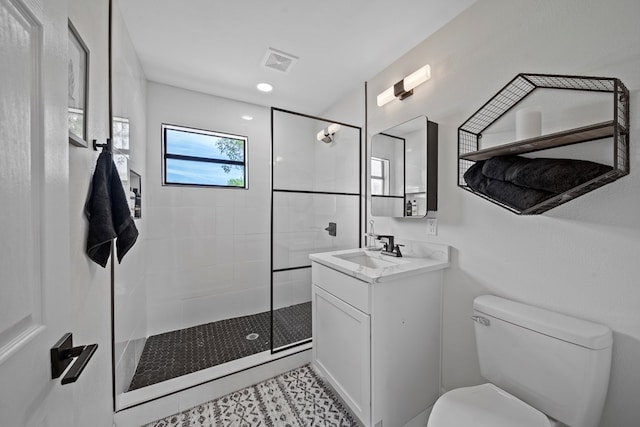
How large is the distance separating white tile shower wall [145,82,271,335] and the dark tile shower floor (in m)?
0.19

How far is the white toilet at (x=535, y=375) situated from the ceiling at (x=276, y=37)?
1.73m

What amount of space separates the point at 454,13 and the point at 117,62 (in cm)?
202

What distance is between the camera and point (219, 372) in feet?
5.85

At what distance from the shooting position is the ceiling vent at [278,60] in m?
1.85

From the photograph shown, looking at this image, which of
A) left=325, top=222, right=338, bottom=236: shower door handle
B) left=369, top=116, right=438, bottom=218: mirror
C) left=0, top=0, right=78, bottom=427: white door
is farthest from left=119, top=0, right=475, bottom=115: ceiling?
left=325, top=222, right=338, bottom=236: shower door handle

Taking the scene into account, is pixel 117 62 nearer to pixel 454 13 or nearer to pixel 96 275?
pixel 96 275

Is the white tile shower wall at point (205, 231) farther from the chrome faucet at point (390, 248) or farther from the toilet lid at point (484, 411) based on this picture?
the toilet lid at point (484, 411)

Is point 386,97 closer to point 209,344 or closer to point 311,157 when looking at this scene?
point 311,157

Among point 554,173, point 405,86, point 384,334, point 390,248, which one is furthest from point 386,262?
point 405,86

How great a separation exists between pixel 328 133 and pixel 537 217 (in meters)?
1.64

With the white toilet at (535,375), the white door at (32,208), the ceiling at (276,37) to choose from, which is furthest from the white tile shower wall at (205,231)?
the white toilet at (535,375)

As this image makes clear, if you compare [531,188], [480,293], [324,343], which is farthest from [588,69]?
[324,343]

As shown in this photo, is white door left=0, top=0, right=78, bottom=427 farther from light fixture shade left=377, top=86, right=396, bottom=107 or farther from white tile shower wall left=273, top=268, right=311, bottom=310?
light fixture shade left=377, top=86, right=396, bottom=107

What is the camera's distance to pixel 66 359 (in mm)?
577
